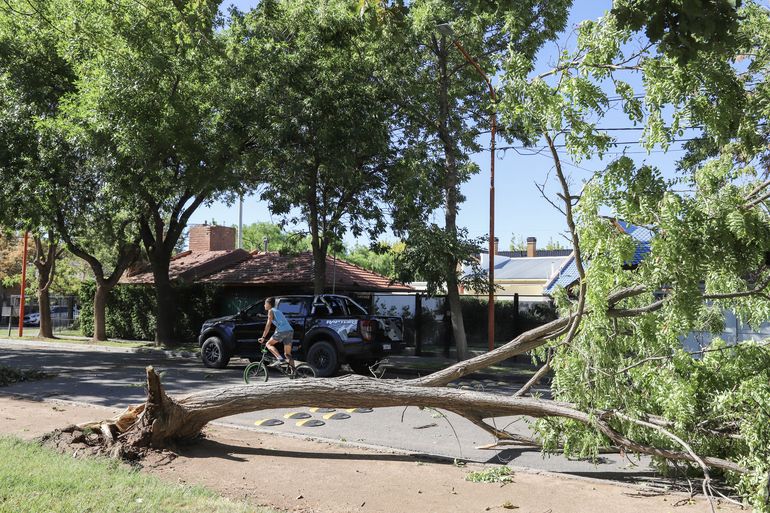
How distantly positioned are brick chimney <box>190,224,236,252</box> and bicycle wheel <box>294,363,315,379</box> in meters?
22.3

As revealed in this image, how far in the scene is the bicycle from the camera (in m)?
12.8

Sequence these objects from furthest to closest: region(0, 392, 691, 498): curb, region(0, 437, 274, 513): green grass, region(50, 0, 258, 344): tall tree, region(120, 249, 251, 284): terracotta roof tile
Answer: region(120, 249, 251, 284): terracotta roof tile
region(50, 0, 258, 344): tall tree
region(0, 392, 691, 498): curb
region(0, 437, 274, 513): green grass

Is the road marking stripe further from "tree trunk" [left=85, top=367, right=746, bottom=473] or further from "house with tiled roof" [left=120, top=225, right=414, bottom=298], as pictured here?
"house with tiled roof" [left=120, top=225, right=414, bottom=298]

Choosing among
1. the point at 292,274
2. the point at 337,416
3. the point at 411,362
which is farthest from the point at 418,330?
the point at 337,416

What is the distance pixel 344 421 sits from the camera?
31.2ft

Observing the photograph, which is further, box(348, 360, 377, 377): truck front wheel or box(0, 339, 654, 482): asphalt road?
box(348, 360, 377, 377): truck front wheel

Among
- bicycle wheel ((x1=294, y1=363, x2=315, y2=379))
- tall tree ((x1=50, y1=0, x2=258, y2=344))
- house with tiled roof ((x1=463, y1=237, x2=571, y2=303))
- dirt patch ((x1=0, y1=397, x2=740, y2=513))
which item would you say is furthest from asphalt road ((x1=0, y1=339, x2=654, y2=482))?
house with tiled roof ((x1=463, y1=237, x2=571, y2=303))

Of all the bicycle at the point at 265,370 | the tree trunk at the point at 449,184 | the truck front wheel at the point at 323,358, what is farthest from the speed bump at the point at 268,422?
the tree trunk at the point at 449,184

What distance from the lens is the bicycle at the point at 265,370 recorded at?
12.8 meters

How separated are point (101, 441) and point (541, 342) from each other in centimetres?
483

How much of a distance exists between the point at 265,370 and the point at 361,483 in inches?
271

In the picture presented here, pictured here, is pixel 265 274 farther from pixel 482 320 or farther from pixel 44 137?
pixel 44 137

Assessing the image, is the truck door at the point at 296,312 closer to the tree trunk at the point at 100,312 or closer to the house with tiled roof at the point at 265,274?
the house with tiled roof at the point at 265,274

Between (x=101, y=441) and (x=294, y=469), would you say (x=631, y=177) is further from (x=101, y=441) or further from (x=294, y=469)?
(x=101, y=441)
